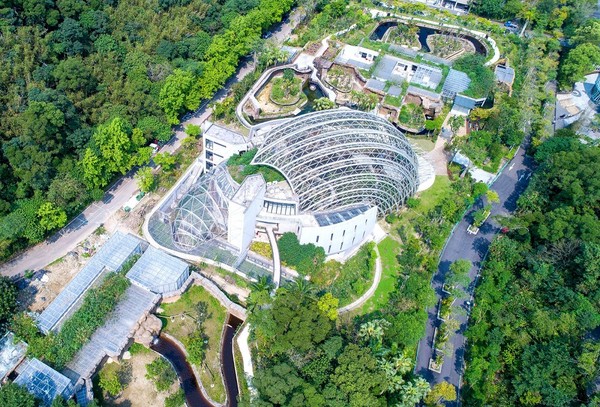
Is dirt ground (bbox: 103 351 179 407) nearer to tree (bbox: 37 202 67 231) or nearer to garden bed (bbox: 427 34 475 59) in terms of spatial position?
tree (bbox: 37 202 67 231)

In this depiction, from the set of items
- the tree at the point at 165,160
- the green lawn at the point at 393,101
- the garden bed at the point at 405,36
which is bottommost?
the green lawn at the point at 393,101

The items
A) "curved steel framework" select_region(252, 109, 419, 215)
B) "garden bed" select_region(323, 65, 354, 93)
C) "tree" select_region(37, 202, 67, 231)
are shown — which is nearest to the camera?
"tree" select_region(37, 202, 67, 231)

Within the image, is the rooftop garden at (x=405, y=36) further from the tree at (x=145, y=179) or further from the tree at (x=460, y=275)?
the tree at (x=145, y=179)

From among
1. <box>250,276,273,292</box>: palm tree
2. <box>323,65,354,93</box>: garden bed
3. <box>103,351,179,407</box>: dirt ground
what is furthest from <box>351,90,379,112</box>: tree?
<box>103,351,179,407</box>: dirt ground

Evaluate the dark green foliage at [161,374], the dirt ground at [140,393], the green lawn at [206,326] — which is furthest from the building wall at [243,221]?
A: the dirt ground at [140,393]

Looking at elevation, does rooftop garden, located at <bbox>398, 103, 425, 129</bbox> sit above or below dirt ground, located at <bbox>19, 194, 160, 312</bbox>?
above

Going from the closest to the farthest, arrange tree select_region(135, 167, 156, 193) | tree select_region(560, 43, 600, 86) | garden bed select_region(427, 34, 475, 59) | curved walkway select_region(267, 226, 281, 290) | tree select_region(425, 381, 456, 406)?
Answer: tree select_region(425, 381, 456, 406)
curved walkway select_region(267, 226, 281, 290)
tree select_region(135, 167, 156, 193)
tree select_region(560, 43, 600, 86)
garden bed select_region(427, 34, 475, 59)

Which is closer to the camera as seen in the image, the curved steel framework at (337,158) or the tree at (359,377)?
the tree at (359,377)

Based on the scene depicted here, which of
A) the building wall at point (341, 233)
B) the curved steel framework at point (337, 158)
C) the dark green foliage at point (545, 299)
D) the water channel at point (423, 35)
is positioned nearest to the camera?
the dark green foliage at point (545, 299)
